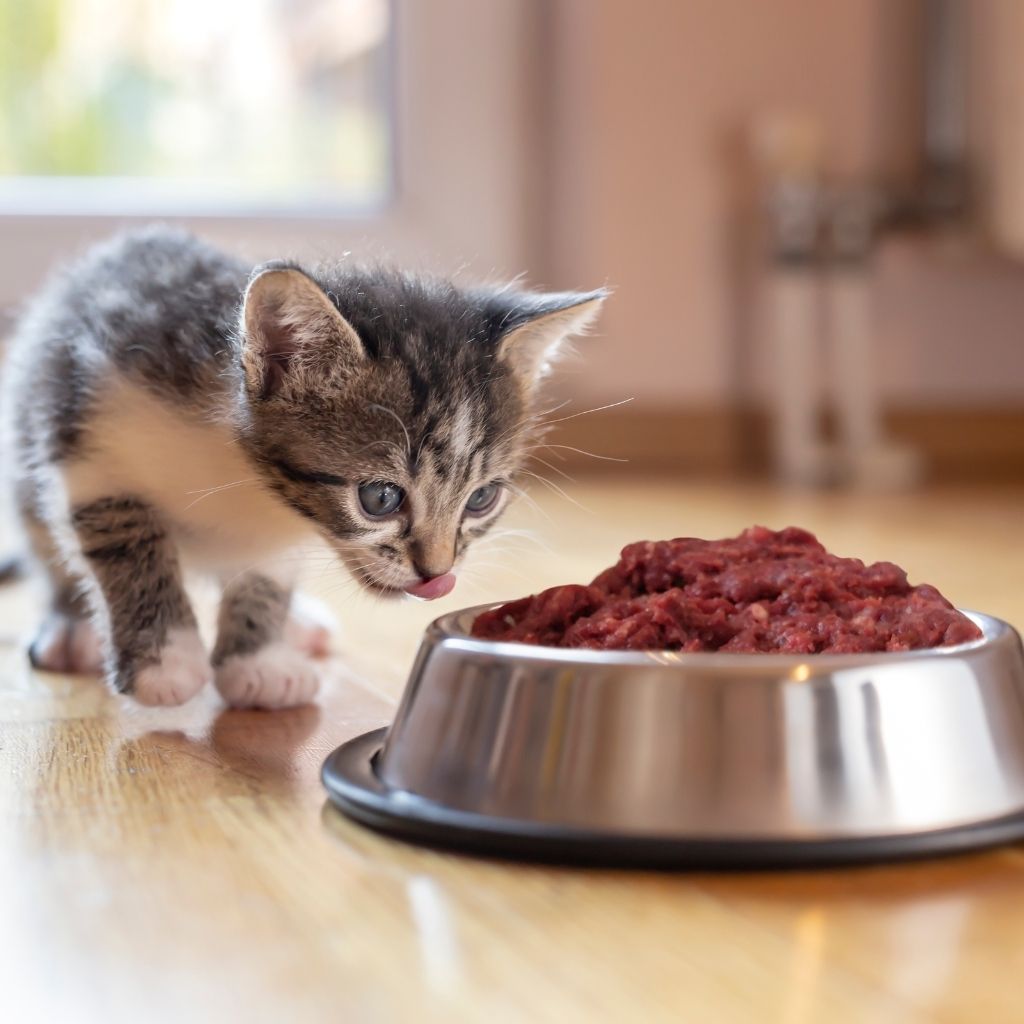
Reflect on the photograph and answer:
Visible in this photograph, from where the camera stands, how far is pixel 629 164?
3.92 metres

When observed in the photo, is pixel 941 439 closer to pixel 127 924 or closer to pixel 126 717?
pixel 126 717

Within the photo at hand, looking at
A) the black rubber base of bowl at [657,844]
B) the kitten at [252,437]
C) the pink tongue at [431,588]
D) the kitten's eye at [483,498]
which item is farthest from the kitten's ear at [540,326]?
the black rubber base of bowl at [657,844]

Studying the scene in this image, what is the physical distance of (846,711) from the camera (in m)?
0.98

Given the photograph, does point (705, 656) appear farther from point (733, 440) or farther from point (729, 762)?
point (733, 440)

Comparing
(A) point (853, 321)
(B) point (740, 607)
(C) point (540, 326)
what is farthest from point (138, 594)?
(A) point (853, 321)

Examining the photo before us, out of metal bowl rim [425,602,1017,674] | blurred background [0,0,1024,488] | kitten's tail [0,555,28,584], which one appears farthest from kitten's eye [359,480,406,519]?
blurred background [0,0,1024,488]

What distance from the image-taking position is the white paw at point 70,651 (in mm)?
1751

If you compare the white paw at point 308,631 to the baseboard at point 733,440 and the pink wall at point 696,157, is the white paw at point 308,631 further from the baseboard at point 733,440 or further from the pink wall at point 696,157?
the pink wall at point 696,157

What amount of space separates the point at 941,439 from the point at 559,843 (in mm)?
3427

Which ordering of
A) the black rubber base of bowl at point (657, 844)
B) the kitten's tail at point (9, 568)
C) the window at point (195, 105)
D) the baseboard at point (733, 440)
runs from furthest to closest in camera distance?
the baseboard at point (733, 440) < the window at point (195, 105) < the kitten's tail at point (9, 568) < the black rubber base of bowl at point (657, 844)

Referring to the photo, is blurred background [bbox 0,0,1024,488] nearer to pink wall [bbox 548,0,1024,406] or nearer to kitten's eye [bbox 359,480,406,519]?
pink wall [bbox 548,0,1024,406]

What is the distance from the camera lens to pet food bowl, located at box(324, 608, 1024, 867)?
962 mm

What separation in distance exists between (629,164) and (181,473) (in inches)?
102

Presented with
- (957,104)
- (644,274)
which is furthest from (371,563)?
Result: (957,104)
